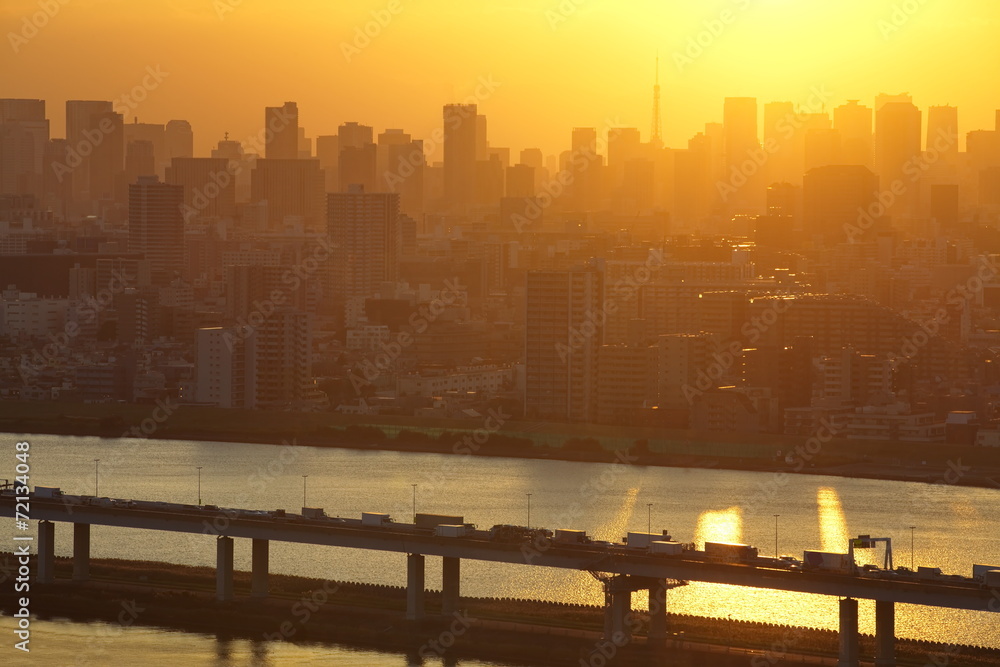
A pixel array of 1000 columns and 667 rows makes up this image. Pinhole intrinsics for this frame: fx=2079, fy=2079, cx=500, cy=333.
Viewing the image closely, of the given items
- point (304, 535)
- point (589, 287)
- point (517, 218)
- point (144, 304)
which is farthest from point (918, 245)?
point (304, 535)

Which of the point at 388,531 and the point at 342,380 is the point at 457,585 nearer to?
the point at 388,531

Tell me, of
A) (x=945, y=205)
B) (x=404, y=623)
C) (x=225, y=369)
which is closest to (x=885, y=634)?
(x=404, y=623)

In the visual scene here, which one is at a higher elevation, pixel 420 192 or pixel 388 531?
pixel 420 192

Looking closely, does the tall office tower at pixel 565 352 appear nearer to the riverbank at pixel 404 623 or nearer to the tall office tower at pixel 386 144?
the riverbank at pixel 404 623

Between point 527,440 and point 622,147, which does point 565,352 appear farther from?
point 622,147

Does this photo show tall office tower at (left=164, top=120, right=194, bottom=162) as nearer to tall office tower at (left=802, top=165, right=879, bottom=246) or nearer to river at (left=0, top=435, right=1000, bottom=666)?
tall office tower at (left=802, top=165, right=879, bottom=246)

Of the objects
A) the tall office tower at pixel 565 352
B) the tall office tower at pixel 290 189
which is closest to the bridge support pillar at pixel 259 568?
the tall office tower at pixel 565 352
